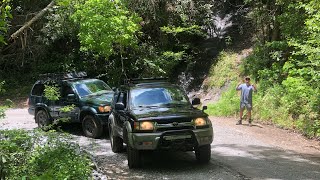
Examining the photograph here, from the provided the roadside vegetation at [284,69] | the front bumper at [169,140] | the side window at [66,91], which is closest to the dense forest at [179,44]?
the roadside vegetation at [284,69]

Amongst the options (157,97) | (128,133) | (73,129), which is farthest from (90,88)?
(128,133)

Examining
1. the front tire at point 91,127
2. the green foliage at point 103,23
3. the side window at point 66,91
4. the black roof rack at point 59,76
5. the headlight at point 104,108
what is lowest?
the front tire at point 91,127

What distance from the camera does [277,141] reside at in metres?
11.6

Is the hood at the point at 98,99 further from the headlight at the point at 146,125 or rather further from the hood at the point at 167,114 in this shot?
the headlight at the point at 146,125

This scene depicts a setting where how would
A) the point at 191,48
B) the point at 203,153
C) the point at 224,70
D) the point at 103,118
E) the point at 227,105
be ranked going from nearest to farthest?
the point at 203,153 < the point at 103,118 < the point at 227,105 < the point at 224,70 < the point at 191,48

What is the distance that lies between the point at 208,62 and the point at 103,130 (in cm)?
1208

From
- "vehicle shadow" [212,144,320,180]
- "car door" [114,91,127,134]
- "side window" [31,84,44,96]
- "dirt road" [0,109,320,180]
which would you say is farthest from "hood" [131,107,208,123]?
"side window" [31,84,44,96]

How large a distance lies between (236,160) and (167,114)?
7.44ft

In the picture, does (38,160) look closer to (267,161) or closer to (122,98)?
(122,98)

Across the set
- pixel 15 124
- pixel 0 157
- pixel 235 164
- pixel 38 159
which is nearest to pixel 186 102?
pixel 235 164

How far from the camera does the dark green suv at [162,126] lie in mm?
7629

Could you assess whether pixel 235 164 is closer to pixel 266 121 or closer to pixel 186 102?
pixel 186 102

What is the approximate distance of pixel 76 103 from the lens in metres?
12.4

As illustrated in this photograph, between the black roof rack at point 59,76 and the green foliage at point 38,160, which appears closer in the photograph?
the green foliage at point 38,160
